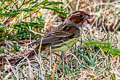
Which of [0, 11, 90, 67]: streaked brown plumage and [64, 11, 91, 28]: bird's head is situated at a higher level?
[64, 11, 91, 28]: bird's head

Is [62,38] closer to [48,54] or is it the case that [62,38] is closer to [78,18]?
[48,54]

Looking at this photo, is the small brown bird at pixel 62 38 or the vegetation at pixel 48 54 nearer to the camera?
the vegetation at pixel 48 54

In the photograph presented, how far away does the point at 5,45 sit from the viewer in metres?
5.62

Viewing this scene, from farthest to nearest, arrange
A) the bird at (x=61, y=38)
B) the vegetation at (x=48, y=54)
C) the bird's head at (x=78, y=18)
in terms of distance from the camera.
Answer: the bird's head at (x=78, y=18) → the bird at (x=61, y=38) → the vegetation at (x=48, y=54)

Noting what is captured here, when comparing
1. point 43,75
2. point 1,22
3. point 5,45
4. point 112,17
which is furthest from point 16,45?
point 112,17

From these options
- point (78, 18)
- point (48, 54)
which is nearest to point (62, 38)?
point (48, 54)

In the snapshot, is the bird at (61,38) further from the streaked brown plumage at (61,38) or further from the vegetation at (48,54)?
the vegetation at (48,54)

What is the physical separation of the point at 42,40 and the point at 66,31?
18.2 inches

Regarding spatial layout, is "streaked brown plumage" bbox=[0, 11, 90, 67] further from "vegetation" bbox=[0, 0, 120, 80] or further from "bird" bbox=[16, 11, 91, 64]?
"vegetation" bbox=[0, 0, 120, 80]

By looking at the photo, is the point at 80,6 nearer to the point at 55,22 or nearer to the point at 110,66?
the point at 55,22

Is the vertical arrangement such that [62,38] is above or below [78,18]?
below

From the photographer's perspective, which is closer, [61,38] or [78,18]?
[61,38]

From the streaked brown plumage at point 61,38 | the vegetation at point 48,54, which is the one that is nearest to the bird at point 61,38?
the streaked brown plumage at point 61,38

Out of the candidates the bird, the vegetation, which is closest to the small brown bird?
the bird
